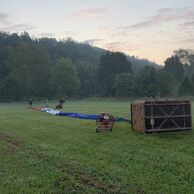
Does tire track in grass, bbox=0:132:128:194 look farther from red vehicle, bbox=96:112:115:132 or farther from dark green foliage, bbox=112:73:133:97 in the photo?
dark green foliage, bbox=112:73:133:97

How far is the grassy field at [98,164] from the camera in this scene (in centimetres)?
934

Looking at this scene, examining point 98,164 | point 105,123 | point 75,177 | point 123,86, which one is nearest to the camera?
point 75,177

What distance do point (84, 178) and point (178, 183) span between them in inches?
94.5

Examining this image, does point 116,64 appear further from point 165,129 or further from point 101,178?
point 101,178

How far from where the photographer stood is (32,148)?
15852 mm

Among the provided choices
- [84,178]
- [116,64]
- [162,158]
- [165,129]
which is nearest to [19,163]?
[84,178]

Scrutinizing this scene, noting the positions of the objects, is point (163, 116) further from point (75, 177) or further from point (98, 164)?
point (75, 177)

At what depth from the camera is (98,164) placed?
11.9 metres

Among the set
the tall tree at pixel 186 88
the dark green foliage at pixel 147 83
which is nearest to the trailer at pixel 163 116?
the tall tree at pixel 186 88

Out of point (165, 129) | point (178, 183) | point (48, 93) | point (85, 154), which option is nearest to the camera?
point (178, 183)

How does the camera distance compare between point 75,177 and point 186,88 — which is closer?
point 75,177

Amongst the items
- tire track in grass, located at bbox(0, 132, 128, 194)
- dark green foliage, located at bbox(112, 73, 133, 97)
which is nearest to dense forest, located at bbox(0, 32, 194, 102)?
dark green foliage, located at bbox(112, 73, 133, 97)

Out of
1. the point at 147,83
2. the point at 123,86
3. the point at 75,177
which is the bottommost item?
the point at 75,177

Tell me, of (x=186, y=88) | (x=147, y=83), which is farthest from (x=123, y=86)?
(x=186, y=88)
